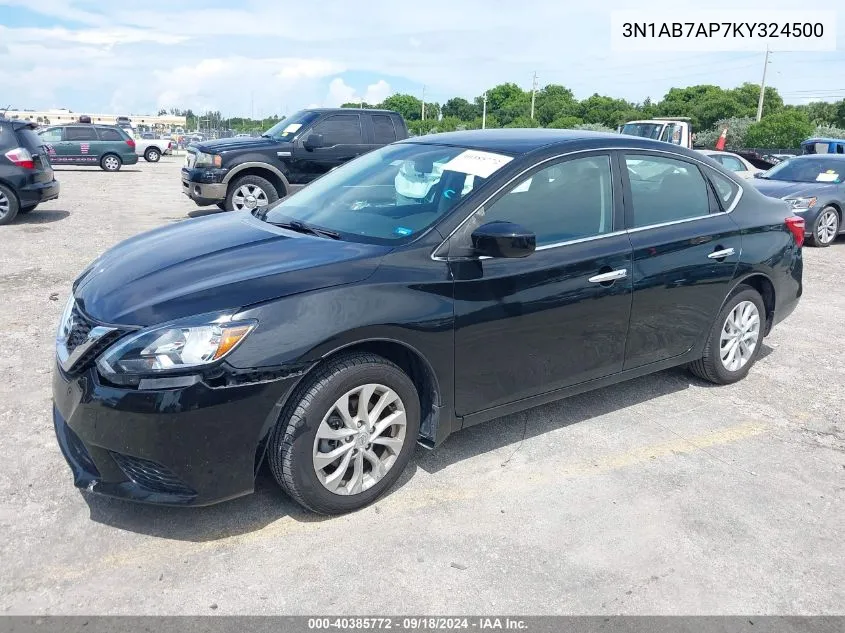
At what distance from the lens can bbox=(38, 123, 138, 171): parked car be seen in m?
23.9

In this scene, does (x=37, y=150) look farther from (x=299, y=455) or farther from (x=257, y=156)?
(x=299, y=455)

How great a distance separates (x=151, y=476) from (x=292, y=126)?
9.86 m

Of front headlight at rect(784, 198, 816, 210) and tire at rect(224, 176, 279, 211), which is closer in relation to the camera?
tire at rect(224, 176, 279, 211)

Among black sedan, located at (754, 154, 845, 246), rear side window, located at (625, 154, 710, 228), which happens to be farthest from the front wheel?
rear side window, located at (625, 154, 710, 228)

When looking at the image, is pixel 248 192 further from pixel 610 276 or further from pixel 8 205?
pixel 610 276

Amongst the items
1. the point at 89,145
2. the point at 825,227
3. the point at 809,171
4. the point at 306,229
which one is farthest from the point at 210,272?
the point at 89,145

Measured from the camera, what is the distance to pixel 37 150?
1130 centimetres

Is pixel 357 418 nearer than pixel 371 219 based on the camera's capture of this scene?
Yes

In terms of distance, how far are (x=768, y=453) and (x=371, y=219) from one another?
2620 mm

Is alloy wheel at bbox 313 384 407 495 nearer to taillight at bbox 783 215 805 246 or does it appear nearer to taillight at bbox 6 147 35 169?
taillight at bbox 783 215 805 246

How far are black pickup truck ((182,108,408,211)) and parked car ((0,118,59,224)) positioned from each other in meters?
2.23

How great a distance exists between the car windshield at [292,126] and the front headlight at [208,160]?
46.5 inches

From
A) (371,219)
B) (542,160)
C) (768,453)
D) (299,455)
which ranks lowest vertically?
(768,453)

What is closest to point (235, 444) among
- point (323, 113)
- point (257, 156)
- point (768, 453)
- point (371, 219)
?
point (371, 219)
